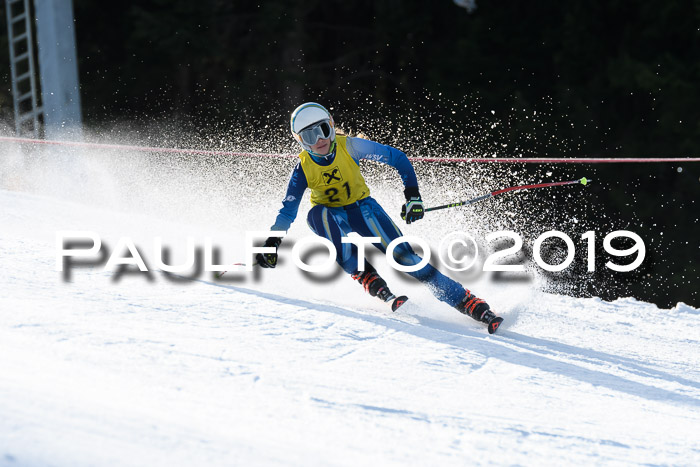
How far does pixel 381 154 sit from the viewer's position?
14.6ft

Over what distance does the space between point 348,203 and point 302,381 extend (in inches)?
68.4

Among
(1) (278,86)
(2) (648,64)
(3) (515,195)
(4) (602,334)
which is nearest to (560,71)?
(2) (648,64)

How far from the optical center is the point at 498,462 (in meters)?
2.33

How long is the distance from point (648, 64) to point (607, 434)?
13.5m

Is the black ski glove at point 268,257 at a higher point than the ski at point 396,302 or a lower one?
higher

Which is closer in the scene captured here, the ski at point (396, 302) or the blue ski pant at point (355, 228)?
the ski at point (396, 302)

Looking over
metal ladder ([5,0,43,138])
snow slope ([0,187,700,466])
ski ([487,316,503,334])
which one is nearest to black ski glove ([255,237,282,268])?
snow slope ([0,187,700,466])

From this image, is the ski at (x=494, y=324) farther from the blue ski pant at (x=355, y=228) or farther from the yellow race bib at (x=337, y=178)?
the yellow race bib at (x=337, y=178)

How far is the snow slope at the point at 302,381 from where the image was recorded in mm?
2193

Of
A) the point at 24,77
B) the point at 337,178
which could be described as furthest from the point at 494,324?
the point at 24,77

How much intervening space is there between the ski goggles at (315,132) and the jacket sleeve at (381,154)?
0.68ft

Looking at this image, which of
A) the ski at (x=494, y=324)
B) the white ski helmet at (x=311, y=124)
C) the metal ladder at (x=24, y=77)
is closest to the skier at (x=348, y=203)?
the white ski helmet at (x=311, y=124)

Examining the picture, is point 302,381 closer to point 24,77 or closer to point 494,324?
point 494,324

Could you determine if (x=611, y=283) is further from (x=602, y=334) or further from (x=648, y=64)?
(x=602, y=334)
